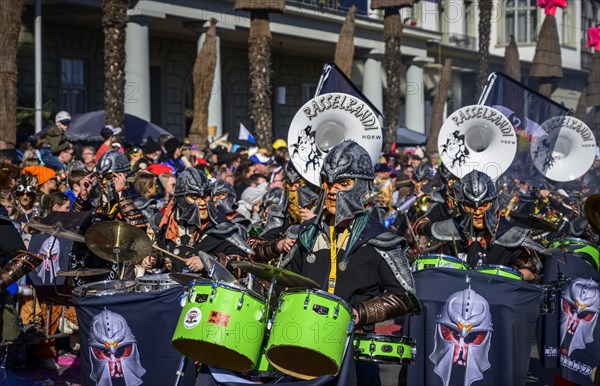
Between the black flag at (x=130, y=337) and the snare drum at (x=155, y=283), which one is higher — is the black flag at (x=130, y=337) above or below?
below

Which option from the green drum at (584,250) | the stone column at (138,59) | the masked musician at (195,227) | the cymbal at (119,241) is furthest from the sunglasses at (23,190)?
the stone column at (138,59)

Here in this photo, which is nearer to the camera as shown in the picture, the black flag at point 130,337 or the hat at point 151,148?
the black flag at point 130,337

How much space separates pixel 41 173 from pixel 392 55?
57.7ft

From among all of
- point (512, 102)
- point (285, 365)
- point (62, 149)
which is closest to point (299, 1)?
point (512, 102)

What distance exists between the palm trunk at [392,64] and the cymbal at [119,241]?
20.2 m

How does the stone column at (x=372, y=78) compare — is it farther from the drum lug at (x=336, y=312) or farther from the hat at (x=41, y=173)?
the drum lug at (x=336, y=312)

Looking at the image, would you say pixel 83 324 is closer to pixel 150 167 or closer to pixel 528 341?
pixel 528 341

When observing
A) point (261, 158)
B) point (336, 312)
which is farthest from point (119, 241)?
point (261, 158)

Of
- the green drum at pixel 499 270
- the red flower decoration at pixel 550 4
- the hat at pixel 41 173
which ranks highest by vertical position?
the red flower decoration at pixel 550 4

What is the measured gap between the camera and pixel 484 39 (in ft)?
108

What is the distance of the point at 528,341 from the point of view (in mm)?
7293

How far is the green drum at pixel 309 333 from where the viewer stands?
201 inches

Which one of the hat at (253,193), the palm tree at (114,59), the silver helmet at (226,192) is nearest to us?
the silver helmet at (226,192)

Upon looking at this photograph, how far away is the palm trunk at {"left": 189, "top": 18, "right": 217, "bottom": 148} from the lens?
19750mm
